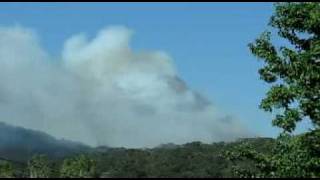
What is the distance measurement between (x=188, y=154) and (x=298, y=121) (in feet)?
525

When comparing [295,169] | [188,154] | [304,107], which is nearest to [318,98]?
[304,107]

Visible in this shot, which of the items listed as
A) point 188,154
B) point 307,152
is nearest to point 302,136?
point 307,152

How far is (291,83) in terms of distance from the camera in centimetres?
3597

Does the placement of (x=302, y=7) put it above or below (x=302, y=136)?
above

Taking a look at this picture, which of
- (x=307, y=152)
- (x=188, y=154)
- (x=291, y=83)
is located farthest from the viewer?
(x=188, y=154)

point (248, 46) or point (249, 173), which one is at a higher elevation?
point (248, 46)

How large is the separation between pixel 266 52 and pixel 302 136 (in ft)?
17.2

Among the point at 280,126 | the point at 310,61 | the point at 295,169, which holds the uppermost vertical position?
the point at 310,61

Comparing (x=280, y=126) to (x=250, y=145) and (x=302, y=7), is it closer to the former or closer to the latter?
(x=250, y=145)

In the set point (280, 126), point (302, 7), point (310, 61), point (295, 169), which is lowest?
point (295, 169)

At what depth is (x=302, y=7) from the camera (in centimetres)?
3603

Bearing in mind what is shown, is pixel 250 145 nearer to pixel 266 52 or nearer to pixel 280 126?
pixel 280 126

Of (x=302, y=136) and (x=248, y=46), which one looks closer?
(x=302, y=136)

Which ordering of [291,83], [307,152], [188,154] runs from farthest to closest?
1. [188,154]
2. [291,83]
3. [307,152]
